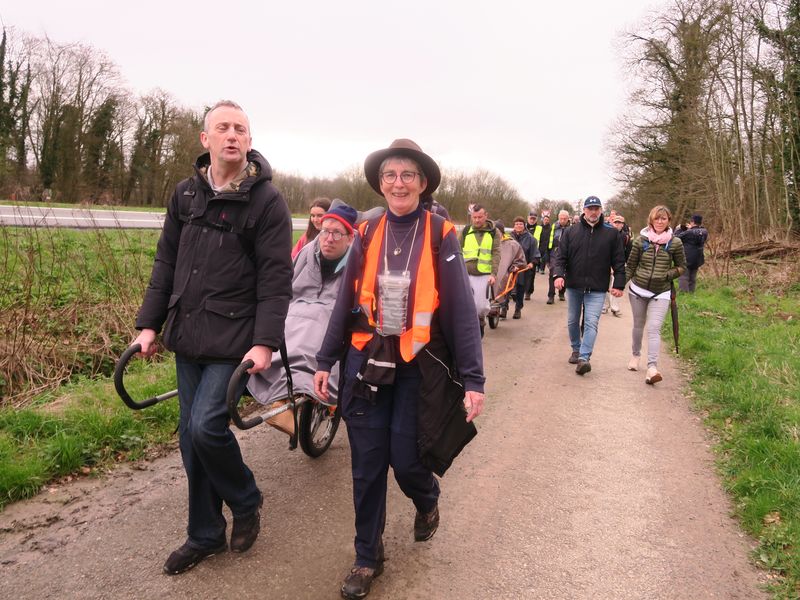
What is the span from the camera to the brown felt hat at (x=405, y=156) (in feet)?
9.94

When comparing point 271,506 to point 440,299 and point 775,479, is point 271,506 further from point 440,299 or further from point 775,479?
point 775,479

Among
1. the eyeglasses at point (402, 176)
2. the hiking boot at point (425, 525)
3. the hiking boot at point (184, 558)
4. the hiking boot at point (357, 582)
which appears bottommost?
the hiking boot at point (184, 558)

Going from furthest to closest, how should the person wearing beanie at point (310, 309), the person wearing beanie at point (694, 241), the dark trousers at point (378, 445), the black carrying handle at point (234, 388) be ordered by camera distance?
the person wearing beanie at point (694, 241)
the person wearing beanie at point (310, 309)
the dark trousers at point (378, 445)
the black carrying handle at point (234, 388)

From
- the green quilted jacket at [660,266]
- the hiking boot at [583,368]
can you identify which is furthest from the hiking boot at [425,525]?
the green quilted jacket at [660,266]

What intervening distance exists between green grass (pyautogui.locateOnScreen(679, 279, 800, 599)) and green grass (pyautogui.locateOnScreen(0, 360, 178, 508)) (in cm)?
427

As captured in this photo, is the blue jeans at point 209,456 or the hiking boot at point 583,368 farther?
the hiking boot at point 583,368

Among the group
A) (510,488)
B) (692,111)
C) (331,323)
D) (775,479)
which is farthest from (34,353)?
(692,111)

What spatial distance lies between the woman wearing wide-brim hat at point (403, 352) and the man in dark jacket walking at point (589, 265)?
498 cm

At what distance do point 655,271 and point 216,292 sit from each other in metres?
5.90

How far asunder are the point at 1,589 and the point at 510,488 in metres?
3.03

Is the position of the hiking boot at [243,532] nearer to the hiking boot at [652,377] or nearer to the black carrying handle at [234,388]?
the black carrying handle at [234,388]

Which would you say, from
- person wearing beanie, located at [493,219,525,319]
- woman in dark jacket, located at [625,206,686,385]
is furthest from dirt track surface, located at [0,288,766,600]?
person wearing beanie, located at [493,219,525,319]

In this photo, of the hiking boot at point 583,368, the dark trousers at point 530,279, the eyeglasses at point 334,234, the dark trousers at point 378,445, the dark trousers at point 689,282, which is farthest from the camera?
the dark trousers at point 689,282

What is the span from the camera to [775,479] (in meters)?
4.12
